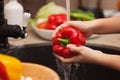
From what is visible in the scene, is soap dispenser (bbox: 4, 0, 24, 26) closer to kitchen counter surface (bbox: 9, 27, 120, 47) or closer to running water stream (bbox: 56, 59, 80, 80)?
kitchen counter surface (bbox: 9, 27, 120, 47)

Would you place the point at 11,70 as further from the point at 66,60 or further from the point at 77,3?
the point at 77,3

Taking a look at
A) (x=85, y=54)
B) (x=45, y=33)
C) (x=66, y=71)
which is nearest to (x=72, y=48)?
(x=85, y=54)

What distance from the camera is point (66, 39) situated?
1.02 meters

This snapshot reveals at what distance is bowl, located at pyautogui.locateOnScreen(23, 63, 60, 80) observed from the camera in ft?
2.69

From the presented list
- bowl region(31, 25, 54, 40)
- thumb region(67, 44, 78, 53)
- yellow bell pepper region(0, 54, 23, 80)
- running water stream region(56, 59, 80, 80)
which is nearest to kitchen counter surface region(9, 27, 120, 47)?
bowl region(31, 25, 54, 40)

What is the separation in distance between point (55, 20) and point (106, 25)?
0.26 m

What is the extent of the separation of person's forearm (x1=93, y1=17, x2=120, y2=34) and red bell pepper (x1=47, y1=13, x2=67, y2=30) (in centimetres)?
22

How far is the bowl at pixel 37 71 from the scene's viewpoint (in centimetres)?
82

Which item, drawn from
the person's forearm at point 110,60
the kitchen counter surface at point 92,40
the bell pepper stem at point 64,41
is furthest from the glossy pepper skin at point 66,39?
the kitchen counter surface at point 92,40

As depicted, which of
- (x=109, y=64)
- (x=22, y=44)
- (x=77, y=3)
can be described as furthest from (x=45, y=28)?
(x=77, y=3)

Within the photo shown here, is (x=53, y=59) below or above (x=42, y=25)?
below

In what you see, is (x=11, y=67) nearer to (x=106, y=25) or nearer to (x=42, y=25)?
(x=106, y=25)

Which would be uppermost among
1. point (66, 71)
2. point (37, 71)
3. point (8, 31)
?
point (8, 31)

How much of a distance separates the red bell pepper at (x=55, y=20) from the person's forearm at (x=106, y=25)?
22cm
